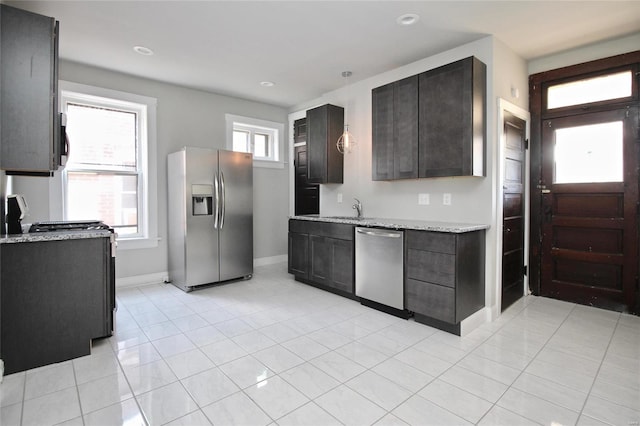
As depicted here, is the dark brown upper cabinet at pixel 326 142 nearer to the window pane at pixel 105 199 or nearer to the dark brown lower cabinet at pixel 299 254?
the dark brown lower cabinet at pixel 299 254

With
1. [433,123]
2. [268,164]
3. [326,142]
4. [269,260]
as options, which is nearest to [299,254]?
[269,260]

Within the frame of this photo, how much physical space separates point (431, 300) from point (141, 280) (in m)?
3.65

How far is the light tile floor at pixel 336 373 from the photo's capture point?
1.77 m

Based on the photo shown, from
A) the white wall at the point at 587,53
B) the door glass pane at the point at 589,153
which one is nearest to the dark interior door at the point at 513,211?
the door glass pane at the point at 589,153

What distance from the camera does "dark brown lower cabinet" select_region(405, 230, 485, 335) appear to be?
2748 mm

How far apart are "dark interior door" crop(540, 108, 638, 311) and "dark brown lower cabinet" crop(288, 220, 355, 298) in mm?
2274

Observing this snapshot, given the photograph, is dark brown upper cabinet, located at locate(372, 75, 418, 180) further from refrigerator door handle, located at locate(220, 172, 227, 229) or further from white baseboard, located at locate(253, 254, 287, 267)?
white baseboard, located at locate(253, 254, 287, 267)

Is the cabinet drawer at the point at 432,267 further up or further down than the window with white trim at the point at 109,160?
further down

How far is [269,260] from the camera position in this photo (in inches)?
220

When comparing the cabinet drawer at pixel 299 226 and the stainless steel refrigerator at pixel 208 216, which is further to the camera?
the cabinet drawer at pixel 299 226

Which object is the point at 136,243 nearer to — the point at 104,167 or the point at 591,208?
the point at 104,167

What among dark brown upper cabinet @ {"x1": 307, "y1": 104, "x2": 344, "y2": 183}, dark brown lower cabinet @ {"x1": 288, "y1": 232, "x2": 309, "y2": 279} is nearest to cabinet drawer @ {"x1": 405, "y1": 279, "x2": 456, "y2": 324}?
dark brown lower cabinet @ {"x1": 288, "y1": 232, "x2": 309, "y2": 279}

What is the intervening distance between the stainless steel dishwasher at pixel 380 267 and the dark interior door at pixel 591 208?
1.93 metres

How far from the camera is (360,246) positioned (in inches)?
138
